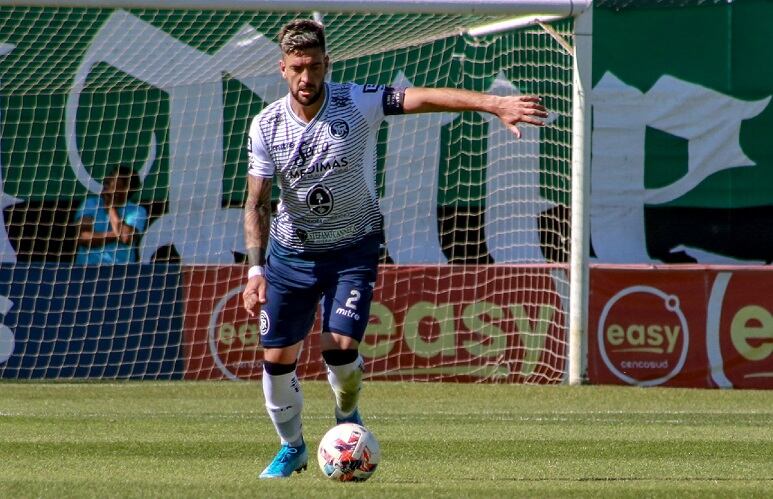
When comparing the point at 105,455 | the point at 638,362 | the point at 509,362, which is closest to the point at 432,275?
the point at 509,362

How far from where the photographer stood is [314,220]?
24.5ft

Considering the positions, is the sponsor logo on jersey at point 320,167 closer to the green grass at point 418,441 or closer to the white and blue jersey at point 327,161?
the white and blue jersey at point 327,161

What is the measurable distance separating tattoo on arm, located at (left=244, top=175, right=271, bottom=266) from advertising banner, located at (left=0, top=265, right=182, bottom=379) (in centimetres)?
737

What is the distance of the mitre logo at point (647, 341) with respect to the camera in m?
14.0

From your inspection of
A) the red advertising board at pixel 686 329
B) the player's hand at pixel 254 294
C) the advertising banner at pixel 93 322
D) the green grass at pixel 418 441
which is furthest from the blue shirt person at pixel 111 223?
the player's hand at pixel 254 294

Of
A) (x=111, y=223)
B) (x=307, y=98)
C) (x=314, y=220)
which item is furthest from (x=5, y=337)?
(x=307, y=98)

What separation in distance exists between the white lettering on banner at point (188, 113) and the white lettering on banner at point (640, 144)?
12.7 feet

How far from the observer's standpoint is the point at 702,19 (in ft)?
53.6

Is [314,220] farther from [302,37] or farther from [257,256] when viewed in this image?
[302,37]

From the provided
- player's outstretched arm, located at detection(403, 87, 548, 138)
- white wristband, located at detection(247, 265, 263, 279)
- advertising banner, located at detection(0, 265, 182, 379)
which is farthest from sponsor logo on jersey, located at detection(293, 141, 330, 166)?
advertising banner, located at detection(0, 265, 182, 379)

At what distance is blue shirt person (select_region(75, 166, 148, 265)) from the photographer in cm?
1504

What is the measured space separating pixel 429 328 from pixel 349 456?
24.7 ft

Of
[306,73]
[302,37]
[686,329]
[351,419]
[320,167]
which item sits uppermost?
[302,37]

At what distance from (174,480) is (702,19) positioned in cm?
1105
